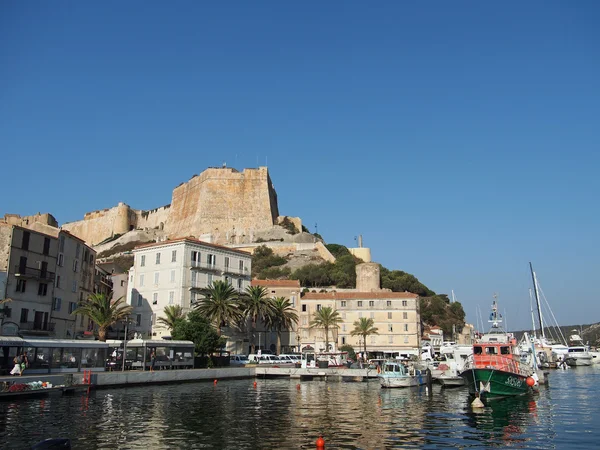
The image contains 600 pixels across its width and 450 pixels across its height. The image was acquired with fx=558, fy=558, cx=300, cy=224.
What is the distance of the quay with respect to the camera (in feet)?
105

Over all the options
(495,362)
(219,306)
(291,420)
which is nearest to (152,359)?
(219,306)

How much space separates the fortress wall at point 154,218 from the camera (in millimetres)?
144250

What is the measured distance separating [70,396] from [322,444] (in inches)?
750

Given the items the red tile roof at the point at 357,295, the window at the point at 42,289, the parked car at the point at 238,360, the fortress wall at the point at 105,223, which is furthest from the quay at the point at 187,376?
the fortress wall at the point at 105,223

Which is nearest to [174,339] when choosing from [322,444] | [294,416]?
[294,416]

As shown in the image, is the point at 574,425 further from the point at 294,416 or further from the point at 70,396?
the point at 70,396

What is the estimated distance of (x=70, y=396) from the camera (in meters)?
31.0

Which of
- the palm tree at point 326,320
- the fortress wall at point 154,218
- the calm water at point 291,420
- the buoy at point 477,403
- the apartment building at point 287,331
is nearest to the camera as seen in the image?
the calm water at point 291,420

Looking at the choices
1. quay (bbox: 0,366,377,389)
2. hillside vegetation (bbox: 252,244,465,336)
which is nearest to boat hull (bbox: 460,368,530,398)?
quay (bbox: 0,366,377,389)

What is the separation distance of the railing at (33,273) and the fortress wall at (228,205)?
76.3 metres

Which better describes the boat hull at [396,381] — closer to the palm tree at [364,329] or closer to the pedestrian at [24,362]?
the pedestrian at [24,362]

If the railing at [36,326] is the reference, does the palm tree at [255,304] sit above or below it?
above

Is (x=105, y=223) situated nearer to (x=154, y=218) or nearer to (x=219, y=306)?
(x=154, y=218)

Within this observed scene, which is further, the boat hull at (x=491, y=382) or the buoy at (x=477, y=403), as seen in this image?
the boat hull at (x=491, y=382)
